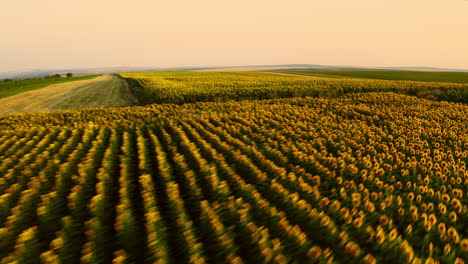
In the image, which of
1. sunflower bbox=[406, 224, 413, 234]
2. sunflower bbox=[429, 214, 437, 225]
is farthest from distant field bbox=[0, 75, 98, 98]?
sunflower bbox=[429, 214, 437, 225]

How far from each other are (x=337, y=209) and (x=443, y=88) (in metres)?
22.7

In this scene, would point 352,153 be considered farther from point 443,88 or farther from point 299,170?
point 443,88

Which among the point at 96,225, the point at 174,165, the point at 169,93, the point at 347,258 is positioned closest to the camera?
the point at 347,258

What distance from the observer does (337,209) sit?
3803 mm

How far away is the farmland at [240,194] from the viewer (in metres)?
3.03

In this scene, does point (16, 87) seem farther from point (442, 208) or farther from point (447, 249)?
point (447, 249)

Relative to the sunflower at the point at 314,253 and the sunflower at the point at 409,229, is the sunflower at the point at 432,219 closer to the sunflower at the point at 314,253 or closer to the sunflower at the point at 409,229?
the sunflower at the point at 409,229

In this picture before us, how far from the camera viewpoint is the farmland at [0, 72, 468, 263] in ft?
9.95

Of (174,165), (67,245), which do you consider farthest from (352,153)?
(67,245)

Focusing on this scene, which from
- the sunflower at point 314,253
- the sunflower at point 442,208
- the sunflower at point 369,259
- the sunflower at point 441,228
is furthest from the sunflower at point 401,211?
the sunflower at point 314,253

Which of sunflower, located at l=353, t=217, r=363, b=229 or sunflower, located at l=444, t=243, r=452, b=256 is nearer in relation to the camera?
sunflower, located at l=444, t=243, r=452, b=256

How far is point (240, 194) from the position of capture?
14.4ft

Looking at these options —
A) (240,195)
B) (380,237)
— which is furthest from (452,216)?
(240,195)

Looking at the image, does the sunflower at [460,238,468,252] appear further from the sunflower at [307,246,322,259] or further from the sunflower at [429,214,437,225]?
the sunflower at [307,246,322,259]
